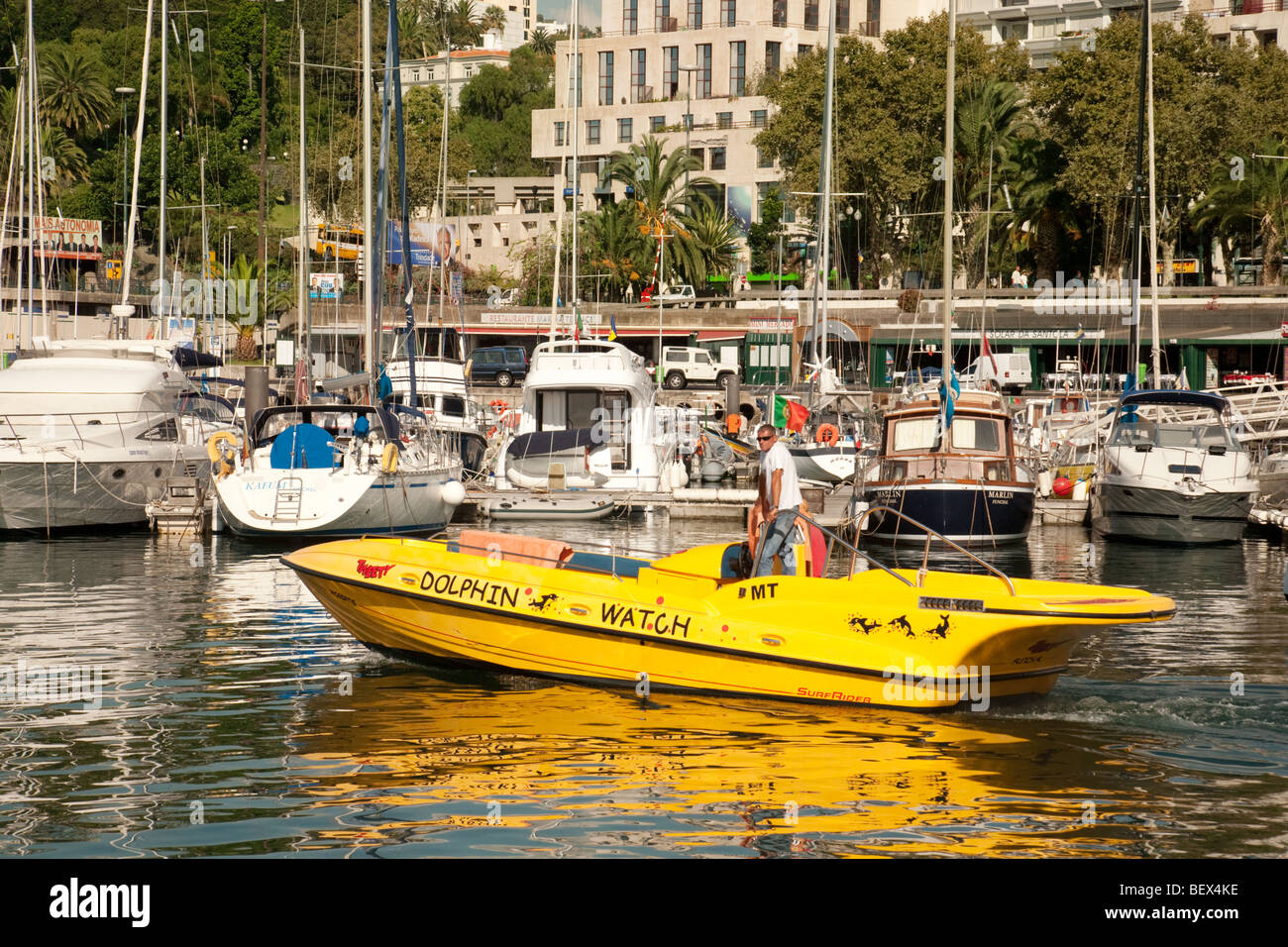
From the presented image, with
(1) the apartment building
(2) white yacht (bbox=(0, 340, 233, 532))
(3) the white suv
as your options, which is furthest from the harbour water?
(1) the apartment building

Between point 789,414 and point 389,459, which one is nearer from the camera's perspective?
point 389,459

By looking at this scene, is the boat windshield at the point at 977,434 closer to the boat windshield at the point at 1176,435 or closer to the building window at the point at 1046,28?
the boat windshield at the point at 1176,435

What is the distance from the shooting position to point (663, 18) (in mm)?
88250

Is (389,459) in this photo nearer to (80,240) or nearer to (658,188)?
(658,188)

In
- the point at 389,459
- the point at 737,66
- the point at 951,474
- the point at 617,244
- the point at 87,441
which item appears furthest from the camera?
the point at 737,66

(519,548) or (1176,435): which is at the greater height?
(1176,435)

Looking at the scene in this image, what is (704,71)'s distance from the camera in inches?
3396

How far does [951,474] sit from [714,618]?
12.2 meters

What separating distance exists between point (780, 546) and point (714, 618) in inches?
40.0

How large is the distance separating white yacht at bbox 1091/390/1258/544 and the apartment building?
5752 centimetres
